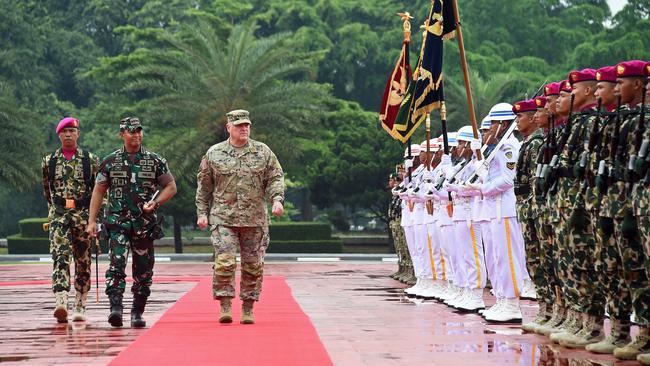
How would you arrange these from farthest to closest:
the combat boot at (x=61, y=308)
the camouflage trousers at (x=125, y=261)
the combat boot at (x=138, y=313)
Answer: the combat boot at (x=61, y=308) < the camouflage trousers at (x=125, y=261) < the combat boot at (x=138, y=313)

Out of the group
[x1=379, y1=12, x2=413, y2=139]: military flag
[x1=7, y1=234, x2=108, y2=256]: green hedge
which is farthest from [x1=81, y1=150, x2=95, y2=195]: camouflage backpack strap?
[x1=7, y1=234, x2=108, y2=256]: green hedge

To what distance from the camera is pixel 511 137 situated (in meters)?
13.5

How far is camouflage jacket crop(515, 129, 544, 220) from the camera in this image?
40.2 ft

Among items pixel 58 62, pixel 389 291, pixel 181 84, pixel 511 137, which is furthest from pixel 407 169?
pixel 58 62

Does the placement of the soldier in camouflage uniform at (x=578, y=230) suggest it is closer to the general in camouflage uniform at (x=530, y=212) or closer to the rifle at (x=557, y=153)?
the rifle at (x=557, y=153)

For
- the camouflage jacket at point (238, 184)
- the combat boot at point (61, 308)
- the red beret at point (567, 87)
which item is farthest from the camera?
the combat boot at point (61, 308)

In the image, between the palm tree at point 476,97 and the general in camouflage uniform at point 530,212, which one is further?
the palm tree at point 476,97

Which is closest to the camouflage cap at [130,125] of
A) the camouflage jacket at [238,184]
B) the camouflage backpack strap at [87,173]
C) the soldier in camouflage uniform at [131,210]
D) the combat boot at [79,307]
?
the soldier in camouflage uniform at [131,210]

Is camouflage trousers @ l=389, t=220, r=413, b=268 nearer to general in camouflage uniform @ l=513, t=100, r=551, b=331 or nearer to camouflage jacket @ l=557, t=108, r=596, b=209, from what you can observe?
general in camouflage uniform @ l=513, t=100, r=551, b=331

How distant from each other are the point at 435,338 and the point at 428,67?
651 centimetres

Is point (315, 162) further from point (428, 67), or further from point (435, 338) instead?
point (435, 338)

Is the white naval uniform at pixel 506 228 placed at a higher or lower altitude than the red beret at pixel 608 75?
lower

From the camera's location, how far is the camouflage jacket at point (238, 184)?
13.4m

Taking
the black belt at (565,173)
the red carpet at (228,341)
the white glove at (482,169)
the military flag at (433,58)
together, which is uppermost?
the military flag at (433,58)
